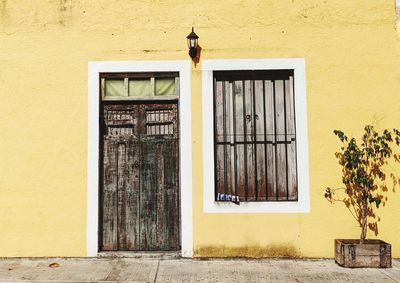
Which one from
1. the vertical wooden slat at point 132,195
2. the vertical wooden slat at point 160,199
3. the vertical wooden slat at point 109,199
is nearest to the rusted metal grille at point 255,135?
the vertical wooden slat at point 160,199

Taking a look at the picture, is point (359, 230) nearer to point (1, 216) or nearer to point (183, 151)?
point (183, 151)

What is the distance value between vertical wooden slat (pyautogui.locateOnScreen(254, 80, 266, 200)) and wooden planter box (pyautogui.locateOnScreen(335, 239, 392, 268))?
1.38 m

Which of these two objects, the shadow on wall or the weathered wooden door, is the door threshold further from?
the shadow on wall

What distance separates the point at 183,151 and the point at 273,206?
1.52 m

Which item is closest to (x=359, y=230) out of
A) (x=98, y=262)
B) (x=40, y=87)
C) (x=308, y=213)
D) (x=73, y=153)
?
(x=308, y=213)

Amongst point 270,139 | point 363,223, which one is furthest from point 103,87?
point 363,223

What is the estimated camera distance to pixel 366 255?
6.12 m

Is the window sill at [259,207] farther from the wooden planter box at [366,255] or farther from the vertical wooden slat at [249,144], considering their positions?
the wooden planter box at [366,255]

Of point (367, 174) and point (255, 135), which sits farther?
point (255, 135)

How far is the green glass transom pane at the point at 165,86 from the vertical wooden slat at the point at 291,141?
68.6 inches

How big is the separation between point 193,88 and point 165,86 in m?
0.47

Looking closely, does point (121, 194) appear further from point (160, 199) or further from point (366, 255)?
point (366, 255)

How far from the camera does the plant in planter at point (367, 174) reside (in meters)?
6.36

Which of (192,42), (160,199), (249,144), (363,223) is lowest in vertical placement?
(363,223)
